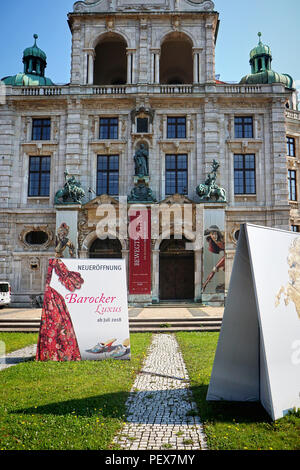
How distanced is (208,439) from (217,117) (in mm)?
23518

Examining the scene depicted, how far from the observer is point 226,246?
79.8 ft

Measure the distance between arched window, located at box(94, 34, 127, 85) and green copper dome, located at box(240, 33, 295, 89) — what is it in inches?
408

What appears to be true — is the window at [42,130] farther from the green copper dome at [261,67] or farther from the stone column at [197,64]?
the green copper dome at [261,67]

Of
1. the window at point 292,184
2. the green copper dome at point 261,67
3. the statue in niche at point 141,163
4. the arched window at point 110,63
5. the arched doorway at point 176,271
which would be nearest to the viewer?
the statue in niche at point 141,163

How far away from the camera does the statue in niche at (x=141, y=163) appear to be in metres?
24.1

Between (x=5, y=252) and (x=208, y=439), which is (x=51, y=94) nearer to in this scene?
(x=5, y=252)

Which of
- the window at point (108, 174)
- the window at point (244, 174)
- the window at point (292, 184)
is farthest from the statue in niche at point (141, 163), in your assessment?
the window at point (292, 184)

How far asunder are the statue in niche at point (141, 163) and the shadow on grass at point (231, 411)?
62.0ft

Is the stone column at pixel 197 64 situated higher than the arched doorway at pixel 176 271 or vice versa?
the stone column at pixel 197 64

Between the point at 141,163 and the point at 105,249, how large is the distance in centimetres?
646

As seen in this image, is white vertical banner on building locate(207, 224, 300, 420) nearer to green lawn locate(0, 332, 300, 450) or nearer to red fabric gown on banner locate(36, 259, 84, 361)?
green lawn locate(0, 332, 300, 450)

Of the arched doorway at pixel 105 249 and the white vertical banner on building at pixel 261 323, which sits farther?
the arched doorway at pixel 105 249
